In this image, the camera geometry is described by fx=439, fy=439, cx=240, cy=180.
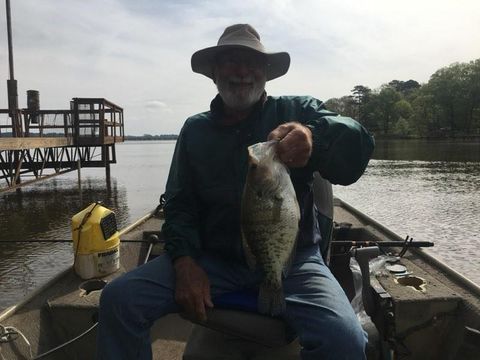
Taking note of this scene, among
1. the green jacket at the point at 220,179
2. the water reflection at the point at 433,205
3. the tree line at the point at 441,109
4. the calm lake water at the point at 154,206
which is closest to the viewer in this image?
the green jacket at the point at 220,179

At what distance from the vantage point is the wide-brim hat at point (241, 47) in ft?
9.30

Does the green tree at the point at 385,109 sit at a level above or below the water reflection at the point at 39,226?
above

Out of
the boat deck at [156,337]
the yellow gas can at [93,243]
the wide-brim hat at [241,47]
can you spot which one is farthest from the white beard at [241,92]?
the yellow gas can at [93,243]

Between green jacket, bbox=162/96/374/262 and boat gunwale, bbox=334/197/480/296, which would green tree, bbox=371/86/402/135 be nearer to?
boat gunwale, bbox=334/197/480/296

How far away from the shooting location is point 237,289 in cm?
269

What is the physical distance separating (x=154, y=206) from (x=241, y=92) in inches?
525

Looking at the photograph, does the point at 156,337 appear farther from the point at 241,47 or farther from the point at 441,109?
the point at 441,109

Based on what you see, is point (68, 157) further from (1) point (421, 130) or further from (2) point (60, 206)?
(1) point (421, 130)

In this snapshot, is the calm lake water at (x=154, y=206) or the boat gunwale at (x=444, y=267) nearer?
the boat gunwale at (x=444, y=267)

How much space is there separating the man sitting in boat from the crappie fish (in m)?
0.10

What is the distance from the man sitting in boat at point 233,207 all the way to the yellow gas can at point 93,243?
1.20m

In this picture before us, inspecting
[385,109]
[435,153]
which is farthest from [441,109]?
[435,153]

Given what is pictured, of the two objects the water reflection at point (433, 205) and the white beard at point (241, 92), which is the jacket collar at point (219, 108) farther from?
the water reflection at point (433, 205)

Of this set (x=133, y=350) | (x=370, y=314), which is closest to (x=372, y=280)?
(x=370, y=314)
